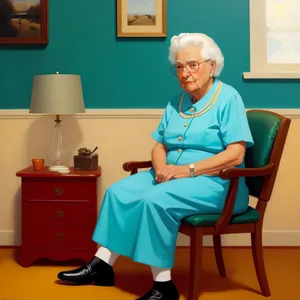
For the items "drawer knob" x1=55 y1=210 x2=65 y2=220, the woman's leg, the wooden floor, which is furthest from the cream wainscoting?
the woman's leg

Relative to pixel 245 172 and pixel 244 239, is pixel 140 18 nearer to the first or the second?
pixel 245 172

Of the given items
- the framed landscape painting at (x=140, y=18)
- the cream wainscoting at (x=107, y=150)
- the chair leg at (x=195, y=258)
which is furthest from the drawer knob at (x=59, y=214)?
the framed landscape painting at (x=140, y=18)

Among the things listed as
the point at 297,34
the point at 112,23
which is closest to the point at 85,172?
the point at 112,23

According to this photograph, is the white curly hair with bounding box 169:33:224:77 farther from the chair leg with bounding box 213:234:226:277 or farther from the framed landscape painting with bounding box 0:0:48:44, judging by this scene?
the framed landscape painting with bounding box 0:0:48:44

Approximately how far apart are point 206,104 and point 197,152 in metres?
0.27

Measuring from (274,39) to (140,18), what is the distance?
99 cm

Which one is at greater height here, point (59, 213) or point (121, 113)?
point (121, 113)

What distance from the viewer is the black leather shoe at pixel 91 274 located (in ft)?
9.82

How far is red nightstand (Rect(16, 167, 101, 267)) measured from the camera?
3490 millimetres

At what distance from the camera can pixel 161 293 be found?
9.00ft

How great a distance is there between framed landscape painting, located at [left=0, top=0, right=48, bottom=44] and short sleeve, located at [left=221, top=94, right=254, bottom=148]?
1.61m

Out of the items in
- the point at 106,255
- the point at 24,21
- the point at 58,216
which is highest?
the point at 24,21

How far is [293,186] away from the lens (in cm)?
399

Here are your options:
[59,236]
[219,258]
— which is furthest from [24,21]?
[219,258]
